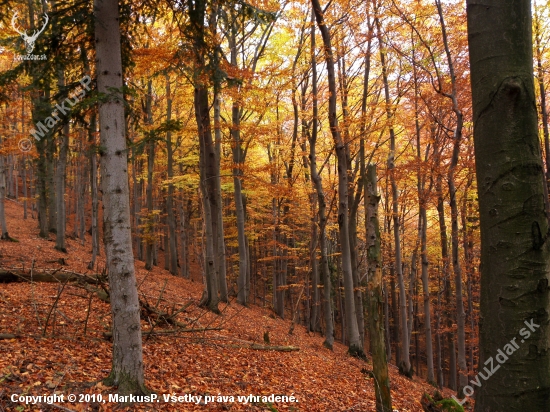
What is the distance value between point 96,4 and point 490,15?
4.50m

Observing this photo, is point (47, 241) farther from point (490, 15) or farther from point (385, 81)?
point (490, 15)

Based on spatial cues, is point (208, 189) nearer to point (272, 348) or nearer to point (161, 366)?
point (272, 348)

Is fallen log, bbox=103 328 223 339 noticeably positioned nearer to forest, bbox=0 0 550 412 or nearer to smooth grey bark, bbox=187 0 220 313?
forest, bbox=0 0 550 412

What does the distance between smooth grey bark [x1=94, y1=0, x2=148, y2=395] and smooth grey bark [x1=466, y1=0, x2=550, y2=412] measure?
3.62 meters

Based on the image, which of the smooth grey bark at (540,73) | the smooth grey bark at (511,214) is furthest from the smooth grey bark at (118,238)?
the smooth grey bark at (540,73)

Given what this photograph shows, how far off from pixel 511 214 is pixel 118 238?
12.6ft

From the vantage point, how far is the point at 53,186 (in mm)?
16031

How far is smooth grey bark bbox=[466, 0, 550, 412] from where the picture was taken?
5.08 feet

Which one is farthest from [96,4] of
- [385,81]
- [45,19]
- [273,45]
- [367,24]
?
[273,45]

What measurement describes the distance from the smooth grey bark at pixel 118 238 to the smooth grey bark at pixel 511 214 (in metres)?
3.62

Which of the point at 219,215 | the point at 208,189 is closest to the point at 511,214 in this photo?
the point at 208,189

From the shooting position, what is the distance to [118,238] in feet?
13.3

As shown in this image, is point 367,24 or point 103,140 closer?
point 103,140

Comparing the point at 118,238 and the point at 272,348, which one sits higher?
the point at 118,238
